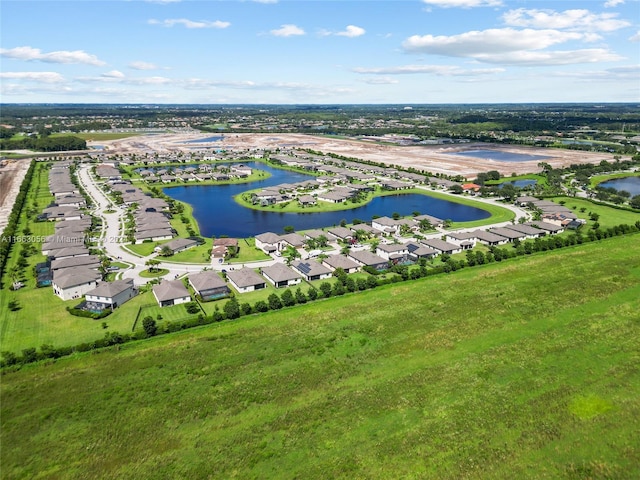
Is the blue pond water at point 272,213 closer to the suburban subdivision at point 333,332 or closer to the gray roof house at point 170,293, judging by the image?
the suburban subdivision at point 333,332

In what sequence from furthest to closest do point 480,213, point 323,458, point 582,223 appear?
point 480,213
point 582,223
point 323,458

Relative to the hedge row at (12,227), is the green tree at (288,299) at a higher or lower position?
lower

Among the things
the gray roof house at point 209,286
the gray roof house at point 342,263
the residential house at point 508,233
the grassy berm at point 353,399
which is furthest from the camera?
the residential house at point 508,233

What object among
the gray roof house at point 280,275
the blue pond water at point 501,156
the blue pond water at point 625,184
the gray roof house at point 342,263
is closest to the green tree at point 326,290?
the gray roof house at point 280,275

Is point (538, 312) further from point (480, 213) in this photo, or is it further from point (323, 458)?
point (480, 213)

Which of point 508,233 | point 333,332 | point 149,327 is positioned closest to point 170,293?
point 149,327

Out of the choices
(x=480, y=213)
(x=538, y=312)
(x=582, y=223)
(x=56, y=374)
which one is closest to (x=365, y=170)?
(x=480, y=213)

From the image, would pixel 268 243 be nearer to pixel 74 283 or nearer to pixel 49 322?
pixel 74 283
